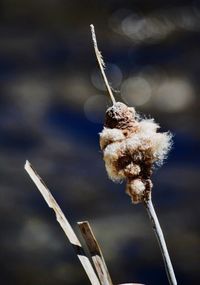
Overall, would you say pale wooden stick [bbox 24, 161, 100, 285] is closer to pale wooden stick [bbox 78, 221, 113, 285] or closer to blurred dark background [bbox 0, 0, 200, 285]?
pale wooden stick [bbox 78, 221, 113, 285]

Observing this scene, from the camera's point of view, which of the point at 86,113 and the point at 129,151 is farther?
the point at 86,113

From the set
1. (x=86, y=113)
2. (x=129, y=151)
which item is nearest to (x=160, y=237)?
(x=129, y=151)

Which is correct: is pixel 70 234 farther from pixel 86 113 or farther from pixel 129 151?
pixel 86 113

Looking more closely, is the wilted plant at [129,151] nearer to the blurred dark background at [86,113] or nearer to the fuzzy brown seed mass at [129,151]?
the fuzzy brown seed mass at [129,151]

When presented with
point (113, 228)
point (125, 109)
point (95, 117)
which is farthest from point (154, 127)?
point (113, 228)

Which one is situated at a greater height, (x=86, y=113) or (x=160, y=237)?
(x=86, y=113)
